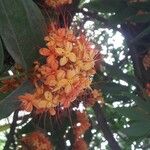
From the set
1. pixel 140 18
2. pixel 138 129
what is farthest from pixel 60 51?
pixel 140 18

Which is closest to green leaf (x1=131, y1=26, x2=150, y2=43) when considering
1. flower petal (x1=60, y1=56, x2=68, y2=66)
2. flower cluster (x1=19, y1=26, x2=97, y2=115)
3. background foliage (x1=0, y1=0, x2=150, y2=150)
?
background foliage (x1=0, y1=0, x2=150, y2=150)

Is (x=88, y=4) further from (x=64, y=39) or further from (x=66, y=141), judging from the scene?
(x=64, y=39)

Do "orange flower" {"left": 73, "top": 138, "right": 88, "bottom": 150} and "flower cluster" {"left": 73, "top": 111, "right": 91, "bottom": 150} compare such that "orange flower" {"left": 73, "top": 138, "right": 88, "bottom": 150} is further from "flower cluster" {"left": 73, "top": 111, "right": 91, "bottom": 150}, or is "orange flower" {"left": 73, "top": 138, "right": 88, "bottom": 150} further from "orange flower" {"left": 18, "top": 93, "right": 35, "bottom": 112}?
"orange flower" {"left": 18, "top": 93, "right": 35, "bottom": 112}

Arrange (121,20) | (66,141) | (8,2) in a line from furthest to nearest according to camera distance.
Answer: (66,141), (121,20), (8,2)

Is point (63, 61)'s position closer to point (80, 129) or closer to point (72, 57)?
point (72, 57)

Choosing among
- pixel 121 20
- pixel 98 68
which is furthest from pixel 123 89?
pixel 121 20

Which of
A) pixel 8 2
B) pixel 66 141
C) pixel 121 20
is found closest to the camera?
pixel 8 2
